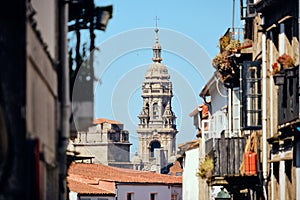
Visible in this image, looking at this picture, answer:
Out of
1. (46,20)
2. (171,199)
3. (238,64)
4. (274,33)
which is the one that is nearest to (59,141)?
(46,20)

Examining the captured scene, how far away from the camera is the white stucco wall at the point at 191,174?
187ft

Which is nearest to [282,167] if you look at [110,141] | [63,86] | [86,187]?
[63,86]

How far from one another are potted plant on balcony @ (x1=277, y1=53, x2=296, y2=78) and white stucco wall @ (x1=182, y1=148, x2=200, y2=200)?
30.8 meters

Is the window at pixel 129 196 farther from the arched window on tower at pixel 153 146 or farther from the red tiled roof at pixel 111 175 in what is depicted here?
the arched window on tower at pixel 153 146

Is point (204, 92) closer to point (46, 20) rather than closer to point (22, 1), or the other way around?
point (46, 20)

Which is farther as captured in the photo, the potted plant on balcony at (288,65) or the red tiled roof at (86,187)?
the red tiled roof at (86,187)

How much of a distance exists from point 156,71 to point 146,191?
93116 mm

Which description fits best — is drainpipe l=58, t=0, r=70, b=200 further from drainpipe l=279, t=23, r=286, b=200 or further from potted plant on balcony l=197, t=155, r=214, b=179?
potted plant on balcony l=197, t=155, r=214, b=179

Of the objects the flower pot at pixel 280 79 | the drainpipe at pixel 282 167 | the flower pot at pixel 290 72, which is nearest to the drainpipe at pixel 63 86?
the flower pot at pixel 290 72

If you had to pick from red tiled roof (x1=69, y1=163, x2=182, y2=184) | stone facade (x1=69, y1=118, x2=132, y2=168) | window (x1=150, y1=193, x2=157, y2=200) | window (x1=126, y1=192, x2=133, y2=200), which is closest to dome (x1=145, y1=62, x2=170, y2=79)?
stone facade (x1=69, y1=118, x2=132, y2=168)

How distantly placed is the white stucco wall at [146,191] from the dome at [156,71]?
3361 inches

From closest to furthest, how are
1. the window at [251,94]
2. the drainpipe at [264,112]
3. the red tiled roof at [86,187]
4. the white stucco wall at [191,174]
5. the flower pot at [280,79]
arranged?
the flower pot at [280,79] → the drainpipe at [264,112] → the window at [251,94] → the white stucco wall at [191,174] → the red tiled roof at [86,187]

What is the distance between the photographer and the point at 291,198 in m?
25.4

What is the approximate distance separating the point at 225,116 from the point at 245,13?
734cm
